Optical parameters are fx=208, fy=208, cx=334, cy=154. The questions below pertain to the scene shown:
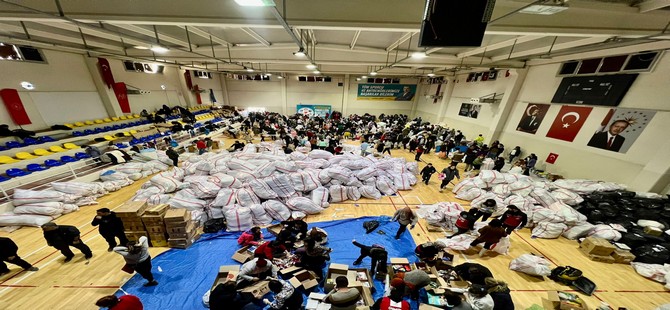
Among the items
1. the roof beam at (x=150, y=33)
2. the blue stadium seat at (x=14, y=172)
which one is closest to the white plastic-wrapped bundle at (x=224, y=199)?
the blue stadium seat at (x=14, y=172)

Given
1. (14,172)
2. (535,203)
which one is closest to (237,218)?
(14,172)

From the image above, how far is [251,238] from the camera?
4.50 meters

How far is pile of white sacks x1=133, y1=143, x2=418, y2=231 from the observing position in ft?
16.9

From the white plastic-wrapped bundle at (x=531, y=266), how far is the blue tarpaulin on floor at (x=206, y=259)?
Answer: 76.7 inches

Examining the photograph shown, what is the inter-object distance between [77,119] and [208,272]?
12.2m

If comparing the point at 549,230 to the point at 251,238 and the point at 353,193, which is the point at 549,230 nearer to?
the point at 353,193

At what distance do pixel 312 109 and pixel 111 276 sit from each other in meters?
18.7

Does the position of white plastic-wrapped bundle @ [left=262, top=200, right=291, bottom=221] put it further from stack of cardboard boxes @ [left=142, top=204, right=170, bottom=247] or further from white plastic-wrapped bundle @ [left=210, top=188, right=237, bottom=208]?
stack of cardboard boxes @ [left=142, top=204, right=170, bottom=247]

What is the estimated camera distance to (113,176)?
6.80m

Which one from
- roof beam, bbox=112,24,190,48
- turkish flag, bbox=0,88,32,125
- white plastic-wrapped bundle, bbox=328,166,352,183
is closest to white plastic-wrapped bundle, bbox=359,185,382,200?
white plastic-wrapped bundle, bbox=328,166,352,183

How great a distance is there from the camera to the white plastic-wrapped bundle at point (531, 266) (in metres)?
3.95

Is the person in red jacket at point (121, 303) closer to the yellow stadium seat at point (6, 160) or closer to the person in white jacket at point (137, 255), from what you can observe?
the person in white jacket at point (137, 255)

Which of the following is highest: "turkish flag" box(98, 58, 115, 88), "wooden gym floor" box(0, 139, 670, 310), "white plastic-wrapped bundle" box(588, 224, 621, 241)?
"turkish flag" box(98, 58, 115, 88)

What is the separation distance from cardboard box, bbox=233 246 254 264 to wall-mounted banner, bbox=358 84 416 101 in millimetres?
18398
